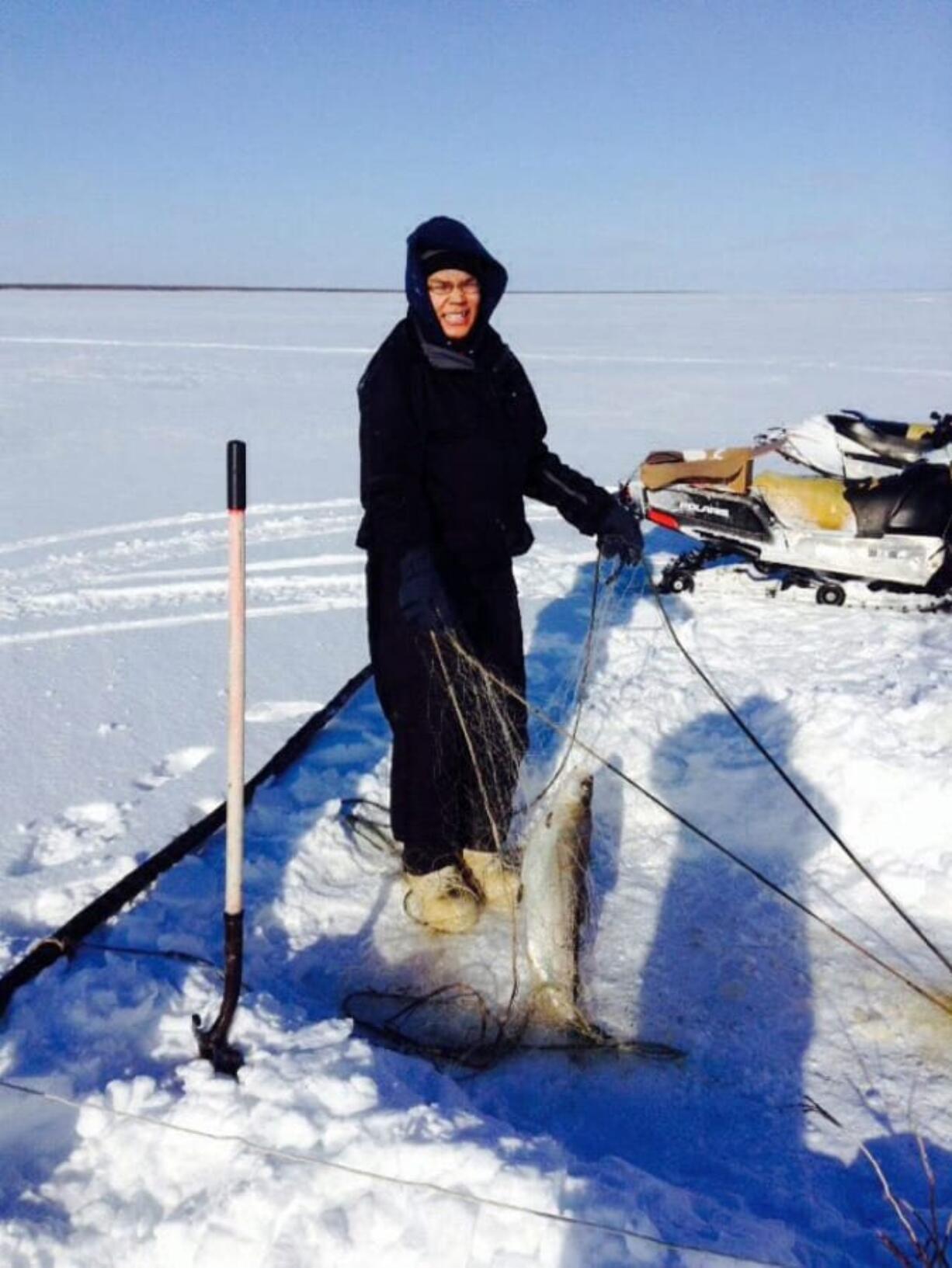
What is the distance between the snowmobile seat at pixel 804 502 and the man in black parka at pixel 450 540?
301 centimetres

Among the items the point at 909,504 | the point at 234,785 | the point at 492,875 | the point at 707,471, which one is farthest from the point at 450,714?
the point at 909,504

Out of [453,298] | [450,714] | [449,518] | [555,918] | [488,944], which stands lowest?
[488,944]

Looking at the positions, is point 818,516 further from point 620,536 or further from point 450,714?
point 450,714

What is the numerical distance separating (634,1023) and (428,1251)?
1.15 meters


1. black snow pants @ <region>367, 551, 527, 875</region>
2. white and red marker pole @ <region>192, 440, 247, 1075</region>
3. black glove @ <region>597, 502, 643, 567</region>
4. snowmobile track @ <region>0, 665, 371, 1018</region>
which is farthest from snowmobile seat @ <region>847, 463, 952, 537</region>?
white and red marker pole @ <region>192, 440, 247, 1075</region>

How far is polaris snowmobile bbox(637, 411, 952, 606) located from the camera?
5980mm

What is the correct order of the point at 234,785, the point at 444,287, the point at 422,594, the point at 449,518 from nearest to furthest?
the point at 234,785
the point at 422,594
the point at 444,287
the point at 449,518

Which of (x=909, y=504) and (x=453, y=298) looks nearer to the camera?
(x=453, y=298)

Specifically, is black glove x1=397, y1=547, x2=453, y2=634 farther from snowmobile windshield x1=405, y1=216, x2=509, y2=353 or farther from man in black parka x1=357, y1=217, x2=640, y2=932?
snowmobile windshield x1=405, y1=216, x2=509, y2=353

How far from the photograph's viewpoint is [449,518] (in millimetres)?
3029

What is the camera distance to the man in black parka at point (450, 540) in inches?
111

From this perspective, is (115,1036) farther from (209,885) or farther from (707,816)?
(707,816)

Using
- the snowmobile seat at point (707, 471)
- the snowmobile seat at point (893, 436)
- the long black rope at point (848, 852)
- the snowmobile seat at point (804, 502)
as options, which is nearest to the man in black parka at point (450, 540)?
the long black rope at point (848, 852)

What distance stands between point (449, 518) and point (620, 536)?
0.65 m
